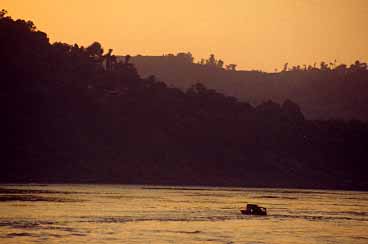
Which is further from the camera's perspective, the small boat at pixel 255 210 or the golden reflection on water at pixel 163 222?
the small boat at pixel 255 210

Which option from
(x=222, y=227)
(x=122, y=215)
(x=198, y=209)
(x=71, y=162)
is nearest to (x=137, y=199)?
(x=198, y=209)

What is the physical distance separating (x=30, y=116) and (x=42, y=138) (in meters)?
4.58

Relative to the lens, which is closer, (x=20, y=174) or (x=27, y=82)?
(x=20, y=174)

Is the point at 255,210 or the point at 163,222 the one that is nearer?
the point at 163,222

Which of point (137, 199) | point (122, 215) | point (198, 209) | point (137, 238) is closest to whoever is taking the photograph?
point (137, 238)

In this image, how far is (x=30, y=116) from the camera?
19362 cm

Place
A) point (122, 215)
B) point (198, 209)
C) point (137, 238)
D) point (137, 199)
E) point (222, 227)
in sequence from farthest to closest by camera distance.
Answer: point (137, 199) < point (198, 209) < point (122, 215) < point (222, 227) < point (137, 238)

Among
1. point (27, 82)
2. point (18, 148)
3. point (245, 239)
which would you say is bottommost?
point (245, 239)

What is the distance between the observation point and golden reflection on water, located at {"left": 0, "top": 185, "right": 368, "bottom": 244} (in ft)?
249

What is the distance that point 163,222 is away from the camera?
90750mm

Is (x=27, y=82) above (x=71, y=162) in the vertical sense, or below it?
above

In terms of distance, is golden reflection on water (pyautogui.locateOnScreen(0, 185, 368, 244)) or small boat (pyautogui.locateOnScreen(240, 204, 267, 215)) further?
small boat (pyautogui.locateOnScreen(240, 204, 267, 215))

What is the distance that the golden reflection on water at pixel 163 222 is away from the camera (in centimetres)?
7575

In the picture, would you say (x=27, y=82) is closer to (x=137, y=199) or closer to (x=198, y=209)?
(x=137, y=199)
